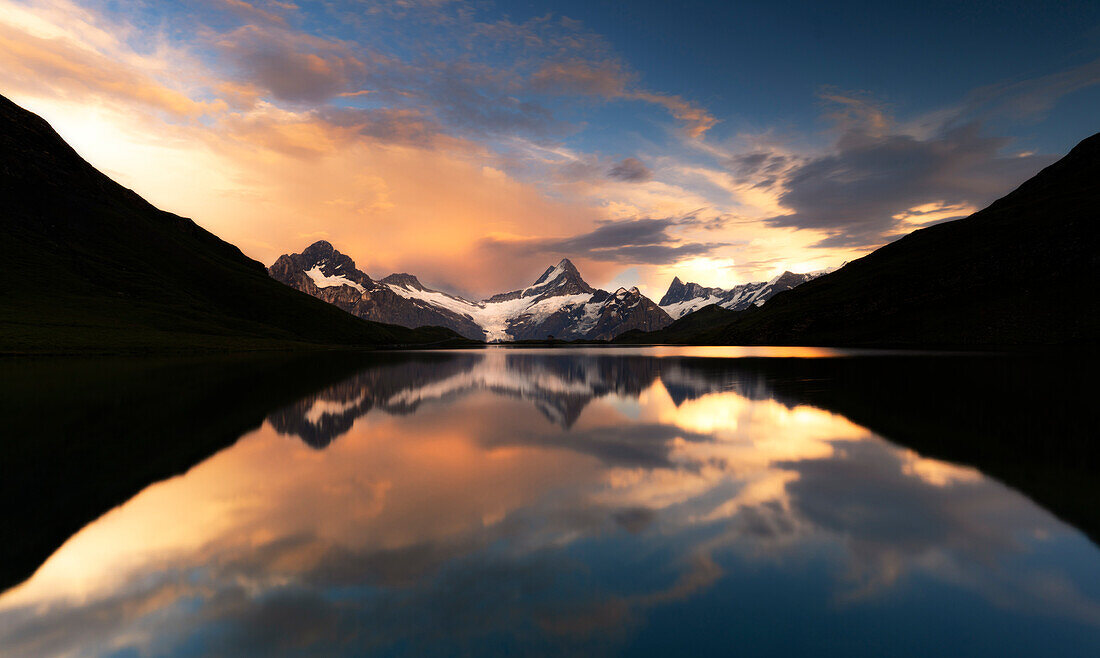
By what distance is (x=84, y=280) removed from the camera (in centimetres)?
14725

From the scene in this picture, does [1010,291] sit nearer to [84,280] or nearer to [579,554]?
[579,554]

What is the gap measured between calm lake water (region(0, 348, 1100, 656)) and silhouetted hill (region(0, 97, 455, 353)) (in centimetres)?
9762

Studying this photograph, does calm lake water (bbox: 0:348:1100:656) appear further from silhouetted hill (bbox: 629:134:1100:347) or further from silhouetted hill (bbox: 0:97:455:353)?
silhouetted hill (bbox: 629:134:1100:347)

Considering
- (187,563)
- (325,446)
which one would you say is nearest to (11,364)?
(325,446)

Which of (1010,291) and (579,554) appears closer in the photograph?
(579,554)

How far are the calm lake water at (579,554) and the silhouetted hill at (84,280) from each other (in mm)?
97622

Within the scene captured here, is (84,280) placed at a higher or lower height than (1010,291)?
higher

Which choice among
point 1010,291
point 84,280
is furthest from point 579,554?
point 1010,291

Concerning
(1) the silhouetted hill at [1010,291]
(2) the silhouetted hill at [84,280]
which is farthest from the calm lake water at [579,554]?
(1) the silhouetted hill at [1010,291]

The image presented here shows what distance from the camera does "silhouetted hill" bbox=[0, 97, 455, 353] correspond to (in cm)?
10300

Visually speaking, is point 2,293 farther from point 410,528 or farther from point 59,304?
point 410,528

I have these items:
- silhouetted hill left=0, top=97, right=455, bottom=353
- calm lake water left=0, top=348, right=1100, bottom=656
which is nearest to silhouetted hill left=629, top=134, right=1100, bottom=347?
calm lake water left=0, top=348, right=1100, bottom=656

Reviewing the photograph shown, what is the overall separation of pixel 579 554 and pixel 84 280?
202544 millimetres

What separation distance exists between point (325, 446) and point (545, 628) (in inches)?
727
